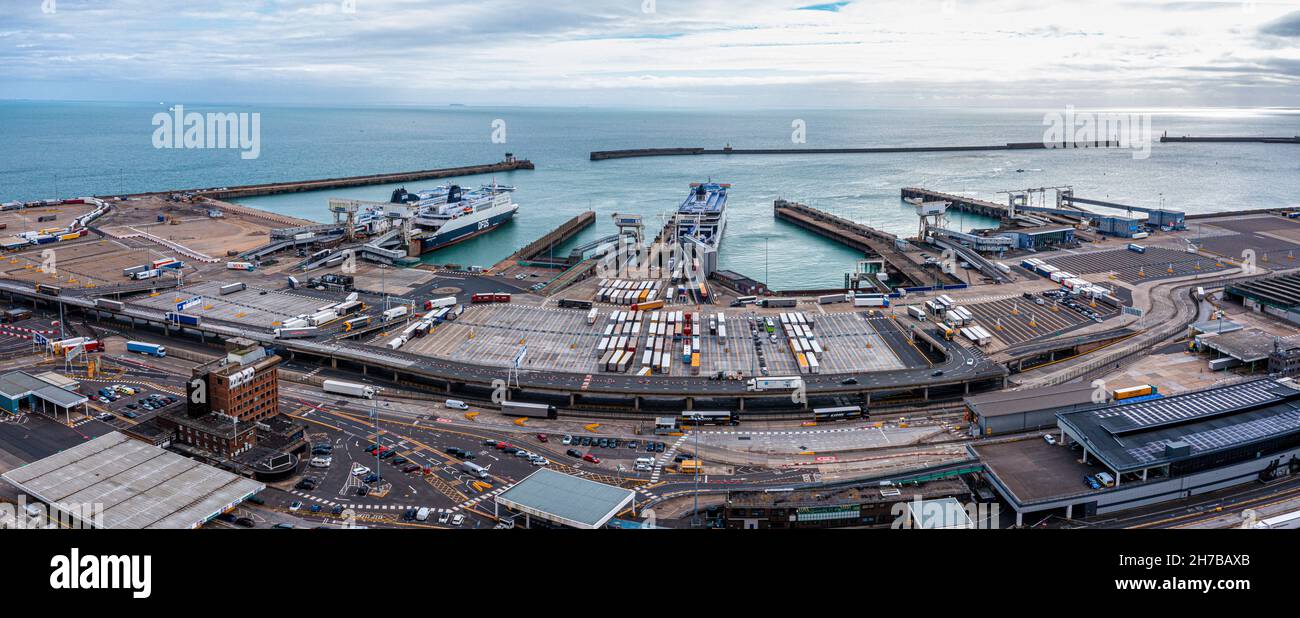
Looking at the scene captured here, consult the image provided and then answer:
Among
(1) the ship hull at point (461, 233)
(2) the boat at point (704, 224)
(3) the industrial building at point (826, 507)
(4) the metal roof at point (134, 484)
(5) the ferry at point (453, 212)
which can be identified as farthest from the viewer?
(5) the ferry at point (453, 212)

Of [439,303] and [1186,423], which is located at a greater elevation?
[439,303]

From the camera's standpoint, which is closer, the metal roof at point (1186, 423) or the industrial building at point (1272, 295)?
the metal roof at point (1186, 423)

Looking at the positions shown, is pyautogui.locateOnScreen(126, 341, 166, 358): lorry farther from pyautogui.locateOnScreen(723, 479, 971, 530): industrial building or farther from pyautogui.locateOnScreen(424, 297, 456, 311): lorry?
pyautogui.locateOnScreen(723, 479, 971, 530): industrial building

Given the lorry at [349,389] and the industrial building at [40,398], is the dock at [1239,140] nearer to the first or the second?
the lorry at [349,389]

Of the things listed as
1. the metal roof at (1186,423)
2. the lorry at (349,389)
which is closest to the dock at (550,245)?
the lorry at (349,389)

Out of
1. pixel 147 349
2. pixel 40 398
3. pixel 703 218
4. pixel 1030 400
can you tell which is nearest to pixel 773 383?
pixel 1030 400

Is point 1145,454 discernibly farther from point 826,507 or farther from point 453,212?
point 453,212
